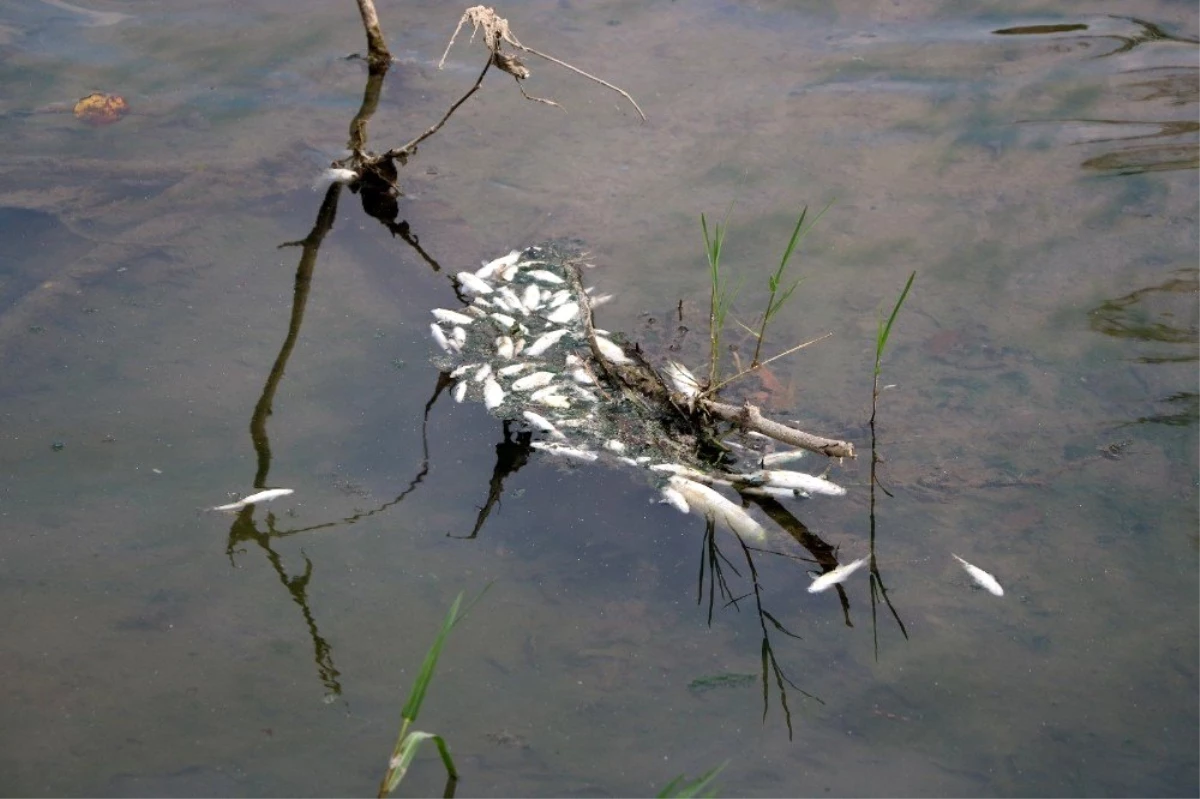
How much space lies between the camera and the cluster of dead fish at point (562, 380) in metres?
4.32

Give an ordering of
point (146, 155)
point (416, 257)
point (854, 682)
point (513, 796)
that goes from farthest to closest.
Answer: point (146, 155)
point (416, 257)
point (854, 682)
point (513, 796)

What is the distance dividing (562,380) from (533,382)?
129 mm

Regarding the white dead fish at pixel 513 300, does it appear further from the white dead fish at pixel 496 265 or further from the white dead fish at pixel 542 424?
the white dead fish at pixel 542 424

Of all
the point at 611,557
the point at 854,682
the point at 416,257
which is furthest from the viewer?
the point at 416,257

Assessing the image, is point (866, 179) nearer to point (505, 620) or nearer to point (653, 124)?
point (653, 124)

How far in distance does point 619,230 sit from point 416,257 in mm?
1046

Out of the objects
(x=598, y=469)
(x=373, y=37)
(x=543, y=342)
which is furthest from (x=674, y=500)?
(x=373, y=37)

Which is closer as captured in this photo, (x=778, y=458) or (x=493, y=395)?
(x=778, y=458)

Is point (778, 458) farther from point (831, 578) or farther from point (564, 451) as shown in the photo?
point (564, 451)

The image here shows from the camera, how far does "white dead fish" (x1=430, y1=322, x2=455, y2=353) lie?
5.06 m

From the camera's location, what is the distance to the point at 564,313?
5.17 metres

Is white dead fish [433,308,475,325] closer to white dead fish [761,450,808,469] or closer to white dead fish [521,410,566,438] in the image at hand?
white dead fish [521,410,566,438]

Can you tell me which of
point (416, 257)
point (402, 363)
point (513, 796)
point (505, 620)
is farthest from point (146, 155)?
point (513, 796)

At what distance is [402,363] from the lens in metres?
5.00
